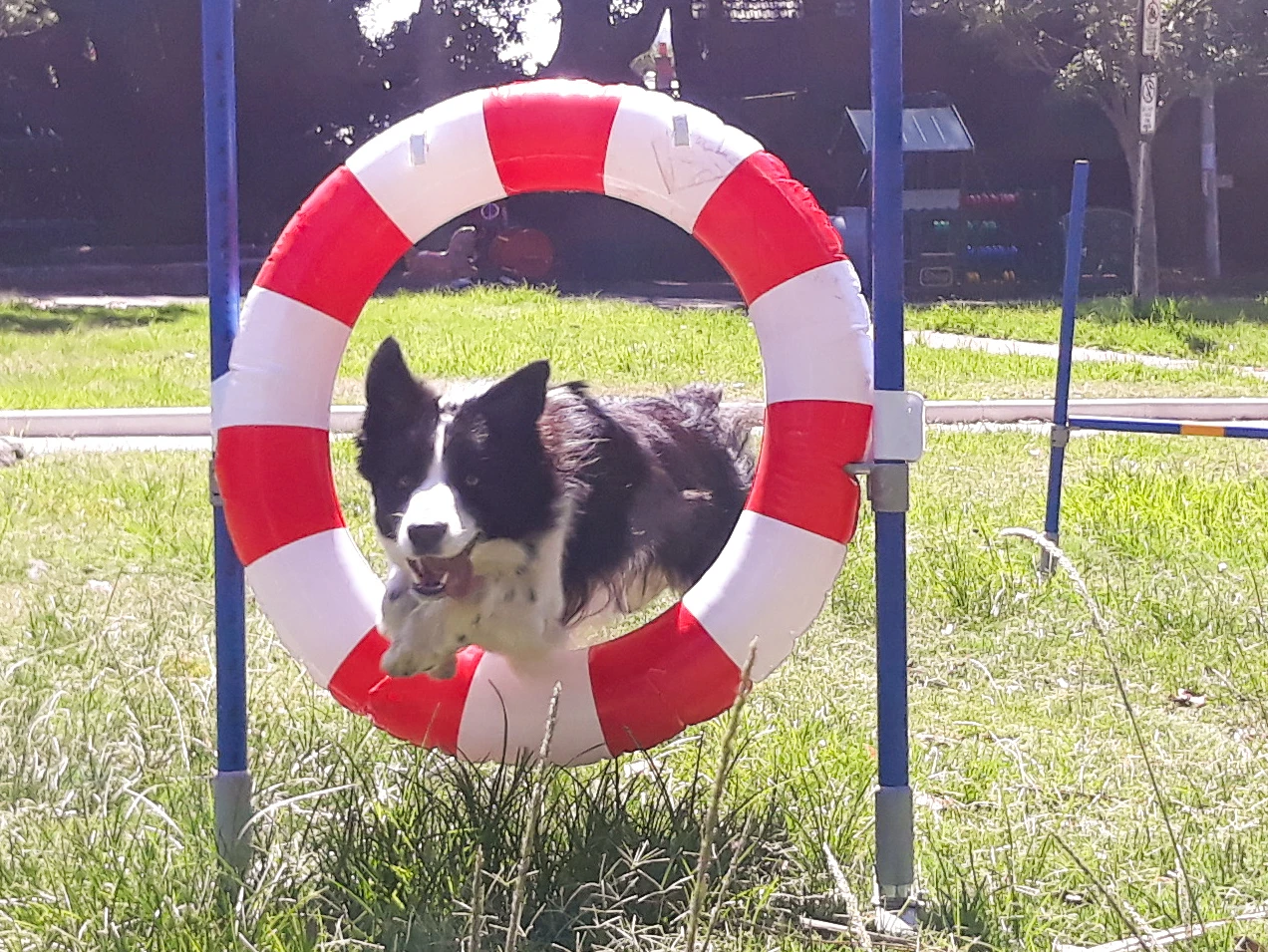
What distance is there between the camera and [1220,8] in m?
15.3

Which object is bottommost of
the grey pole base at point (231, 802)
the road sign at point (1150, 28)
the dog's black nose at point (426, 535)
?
the grey pole base at point (231, 802)

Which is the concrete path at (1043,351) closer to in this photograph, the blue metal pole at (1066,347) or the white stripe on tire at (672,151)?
the blue metal pole at (1066,347)

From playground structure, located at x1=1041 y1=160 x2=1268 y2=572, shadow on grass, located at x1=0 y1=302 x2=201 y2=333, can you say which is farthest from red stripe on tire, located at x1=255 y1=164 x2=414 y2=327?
shadow on grass, located at x1=0 y1=302 x2=201 y2=333

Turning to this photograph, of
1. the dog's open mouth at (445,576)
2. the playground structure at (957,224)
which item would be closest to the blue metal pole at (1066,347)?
the dog's open mouth at (445,576)

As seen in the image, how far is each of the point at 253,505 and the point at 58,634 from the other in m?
1.62

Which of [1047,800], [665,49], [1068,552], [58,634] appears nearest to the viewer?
[1047,800]

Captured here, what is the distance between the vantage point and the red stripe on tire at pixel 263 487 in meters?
2.82

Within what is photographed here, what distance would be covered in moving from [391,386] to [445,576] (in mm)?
435

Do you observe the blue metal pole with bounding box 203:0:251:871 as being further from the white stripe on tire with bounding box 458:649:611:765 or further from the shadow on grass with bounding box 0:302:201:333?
the shadow on grass with bounding box 0:302:201:333

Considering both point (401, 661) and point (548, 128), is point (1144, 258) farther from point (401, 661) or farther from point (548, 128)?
point (401, 661)

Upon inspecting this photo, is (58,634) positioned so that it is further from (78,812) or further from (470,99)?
(470,99)

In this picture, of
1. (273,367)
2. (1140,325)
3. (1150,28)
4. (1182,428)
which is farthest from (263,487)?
(1140,325)

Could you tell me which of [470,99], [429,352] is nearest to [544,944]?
[470,99]

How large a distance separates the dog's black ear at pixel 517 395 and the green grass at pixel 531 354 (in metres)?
5.84
